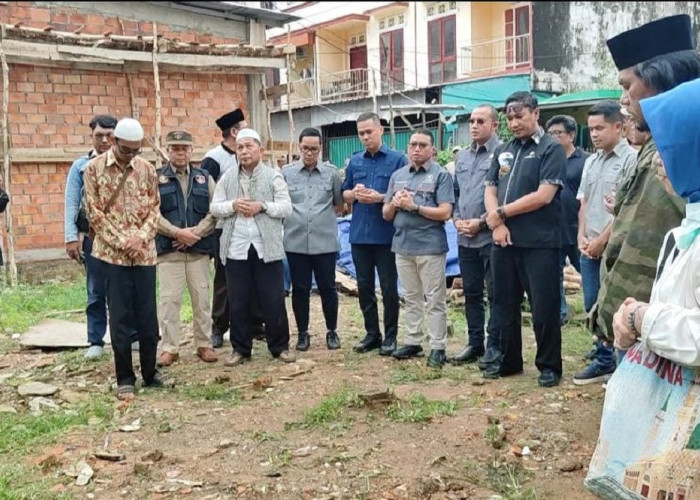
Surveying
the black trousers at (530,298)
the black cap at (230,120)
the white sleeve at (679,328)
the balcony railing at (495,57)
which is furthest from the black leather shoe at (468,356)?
the balcony railing at (495,57)

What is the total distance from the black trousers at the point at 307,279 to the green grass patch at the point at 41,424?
190 centimetres

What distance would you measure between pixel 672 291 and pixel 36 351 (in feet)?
19.3

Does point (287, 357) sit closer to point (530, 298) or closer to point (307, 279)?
point (307, 279)

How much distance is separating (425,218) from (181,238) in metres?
1.91

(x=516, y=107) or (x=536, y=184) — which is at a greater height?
(x=516, y=107)

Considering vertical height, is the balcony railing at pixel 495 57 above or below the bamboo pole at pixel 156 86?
above

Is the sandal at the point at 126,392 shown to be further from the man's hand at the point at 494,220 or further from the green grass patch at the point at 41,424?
the man's hand at the point at 494,220

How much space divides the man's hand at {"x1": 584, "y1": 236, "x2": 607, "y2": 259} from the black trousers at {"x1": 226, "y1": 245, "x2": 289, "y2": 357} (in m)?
2.37

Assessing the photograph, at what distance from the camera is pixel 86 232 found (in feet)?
18.9

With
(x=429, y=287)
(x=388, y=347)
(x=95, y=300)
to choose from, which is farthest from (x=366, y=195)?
(x=95, y=300)

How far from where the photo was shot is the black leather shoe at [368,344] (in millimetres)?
6023

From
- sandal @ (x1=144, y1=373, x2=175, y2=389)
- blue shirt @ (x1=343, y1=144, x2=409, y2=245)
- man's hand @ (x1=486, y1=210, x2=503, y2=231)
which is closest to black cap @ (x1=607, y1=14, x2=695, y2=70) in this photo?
man's hand @ (x1=486, y1=210, x2=503, y2=231)

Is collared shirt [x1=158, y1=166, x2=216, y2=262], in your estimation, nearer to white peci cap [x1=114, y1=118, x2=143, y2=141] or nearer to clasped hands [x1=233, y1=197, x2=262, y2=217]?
clasped hands [x1=233, y1=197, x2=262, y2=217]

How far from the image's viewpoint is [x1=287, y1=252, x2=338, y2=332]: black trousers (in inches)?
239
